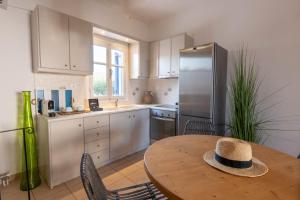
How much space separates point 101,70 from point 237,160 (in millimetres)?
2759

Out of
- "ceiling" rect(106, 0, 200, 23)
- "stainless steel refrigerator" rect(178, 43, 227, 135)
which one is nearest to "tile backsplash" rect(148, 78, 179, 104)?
"stainless steel refrigerator" rect(178, 43, 227, 135)

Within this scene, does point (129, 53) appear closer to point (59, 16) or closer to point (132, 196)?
point (59, 16)

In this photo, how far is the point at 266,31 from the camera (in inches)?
95.0

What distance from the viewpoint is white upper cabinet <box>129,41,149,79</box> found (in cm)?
346

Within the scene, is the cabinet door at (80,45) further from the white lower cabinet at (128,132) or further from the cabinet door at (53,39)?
the white lower cabinet at (128,132)

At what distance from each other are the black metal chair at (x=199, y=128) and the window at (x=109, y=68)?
5.81 feet

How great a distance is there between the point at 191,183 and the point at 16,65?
243cm

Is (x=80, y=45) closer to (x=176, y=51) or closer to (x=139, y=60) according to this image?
(x=139, y=60)

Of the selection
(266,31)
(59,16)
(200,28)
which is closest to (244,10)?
(266,31)

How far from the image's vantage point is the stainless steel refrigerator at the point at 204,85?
2.32 meters

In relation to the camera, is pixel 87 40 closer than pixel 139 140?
Yes

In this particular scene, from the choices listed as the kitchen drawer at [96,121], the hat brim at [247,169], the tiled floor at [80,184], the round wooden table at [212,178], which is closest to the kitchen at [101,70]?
the kitchen drawer at [96,121]

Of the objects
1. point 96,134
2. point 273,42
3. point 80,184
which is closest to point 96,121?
point 96,134

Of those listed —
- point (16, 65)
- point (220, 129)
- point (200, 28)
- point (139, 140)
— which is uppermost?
point (200, 28)
